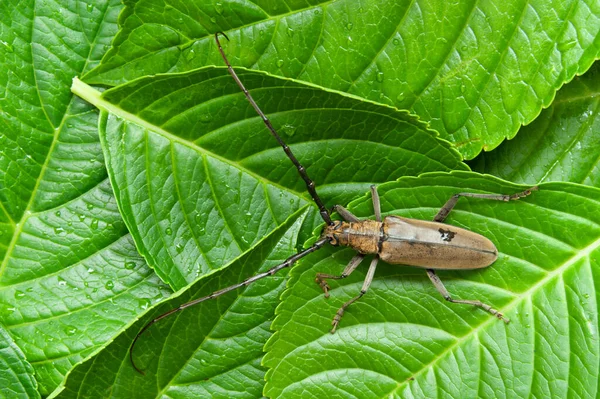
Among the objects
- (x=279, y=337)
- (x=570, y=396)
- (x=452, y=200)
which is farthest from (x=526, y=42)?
(x=279, y=337)

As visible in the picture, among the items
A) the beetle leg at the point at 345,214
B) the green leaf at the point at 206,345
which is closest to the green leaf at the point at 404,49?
the beetle leg at the point at 345,214

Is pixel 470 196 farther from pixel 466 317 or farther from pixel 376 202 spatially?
pixel 466 317

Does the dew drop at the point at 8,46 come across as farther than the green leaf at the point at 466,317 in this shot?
Yes

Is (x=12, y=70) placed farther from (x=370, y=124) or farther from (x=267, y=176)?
(x=370, y=124)

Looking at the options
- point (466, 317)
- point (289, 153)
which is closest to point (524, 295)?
point (466, 317)

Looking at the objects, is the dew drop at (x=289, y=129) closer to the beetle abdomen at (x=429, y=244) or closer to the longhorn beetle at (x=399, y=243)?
the longhorn beetle at (x=399, y=243)
